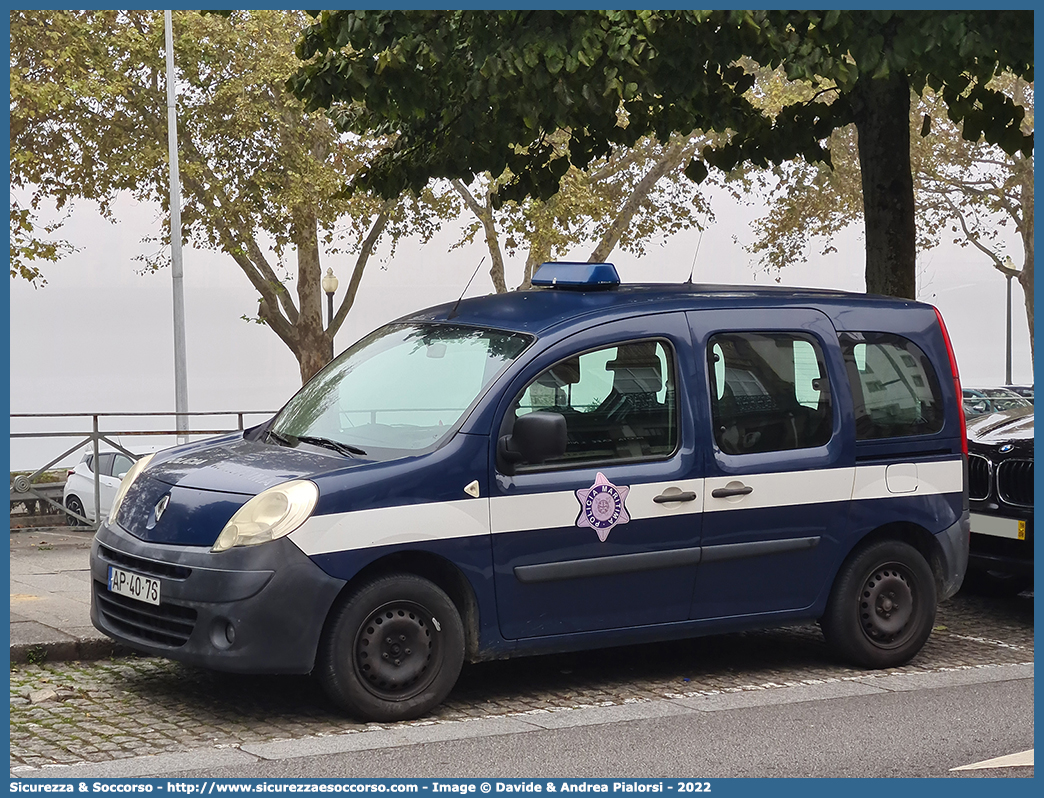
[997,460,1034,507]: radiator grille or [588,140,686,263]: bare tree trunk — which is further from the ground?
[588,140,686,263]: bare tree trunk

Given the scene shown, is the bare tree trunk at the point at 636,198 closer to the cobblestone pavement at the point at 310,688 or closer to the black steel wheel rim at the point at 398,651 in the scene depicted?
the cobblestone pavement at the point at 310,688

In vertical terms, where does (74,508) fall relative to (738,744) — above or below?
above

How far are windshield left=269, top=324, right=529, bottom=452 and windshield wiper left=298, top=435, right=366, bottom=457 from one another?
0.6 inches

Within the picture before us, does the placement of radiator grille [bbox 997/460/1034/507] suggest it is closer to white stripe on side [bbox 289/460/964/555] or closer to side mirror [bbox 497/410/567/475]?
white stripe on side [bbox 289/460/964/555]

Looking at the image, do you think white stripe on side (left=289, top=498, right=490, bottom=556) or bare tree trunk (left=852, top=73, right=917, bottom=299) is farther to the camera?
bare tree trunk (left=852, top=73, right=917, bottom=299)

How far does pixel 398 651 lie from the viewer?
6.03 m

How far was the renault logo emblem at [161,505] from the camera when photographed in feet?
20.2

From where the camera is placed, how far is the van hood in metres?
6.04

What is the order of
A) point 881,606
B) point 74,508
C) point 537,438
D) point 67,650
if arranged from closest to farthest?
point 537,438 < point 67,650 < point 881,606 < point 74,508

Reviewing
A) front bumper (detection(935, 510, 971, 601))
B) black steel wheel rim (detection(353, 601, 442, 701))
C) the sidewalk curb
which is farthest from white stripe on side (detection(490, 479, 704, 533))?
the sidewalk curb

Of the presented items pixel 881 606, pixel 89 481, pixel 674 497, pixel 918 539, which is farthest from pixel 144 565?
pixel 89 481

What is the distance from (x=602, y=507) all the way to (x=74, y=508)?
30.9ft

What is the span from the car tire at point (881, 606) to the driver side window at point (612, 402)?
50.4 inches

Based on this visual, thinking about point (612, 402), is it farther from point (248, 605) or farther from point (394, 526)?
point (248, 605)
